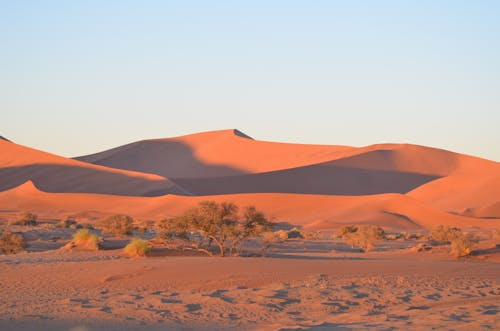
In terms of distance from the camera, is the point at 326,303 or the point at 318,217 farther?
the point at 318,217

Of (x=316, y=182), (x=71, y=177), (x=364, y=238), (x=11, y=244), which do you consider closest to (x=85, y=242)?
(x=11, y=244)

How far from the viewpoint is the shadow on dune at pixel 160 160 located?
395ft

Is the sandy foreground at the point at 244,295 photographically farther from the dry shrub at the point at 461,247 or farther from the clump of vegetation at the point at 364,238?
the clump of vegetation at the point at 364,238

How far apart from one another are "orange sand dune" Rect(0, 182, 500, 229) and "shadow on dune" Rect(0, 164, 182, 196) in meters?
10.7

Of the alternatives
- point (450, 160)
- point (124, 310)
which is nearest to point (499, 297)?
point (124, 310)

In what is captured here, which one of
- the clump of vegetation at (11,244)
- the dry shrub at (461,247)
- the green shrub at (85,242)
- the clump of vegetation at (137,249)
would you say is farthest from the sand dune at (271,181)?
the clump of vegetation at (137,249)

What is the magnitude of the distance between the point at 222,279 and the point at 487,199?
2377 inches

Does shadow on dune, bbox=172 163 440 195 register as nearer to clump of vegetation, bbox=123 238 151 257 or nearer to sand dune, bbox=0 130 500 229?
sand dune, bbox=0 130 500 229

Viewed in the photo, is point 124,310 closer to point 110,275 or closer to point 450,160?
point 110,275

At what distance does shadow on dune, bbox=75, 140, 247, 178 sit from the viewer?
395ft

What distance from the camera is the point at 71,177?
85250mm

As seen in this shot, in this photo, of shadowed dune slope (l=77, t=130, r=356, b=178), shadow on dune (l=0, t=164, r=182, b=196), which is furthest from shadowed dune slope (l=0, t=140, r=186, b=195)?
shadowed dune slope (l=77, t=130, r=356, b=178)

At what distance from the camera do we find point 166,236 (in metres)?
21.5

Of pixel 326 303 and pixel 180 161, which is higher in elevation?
pixel 180 161
